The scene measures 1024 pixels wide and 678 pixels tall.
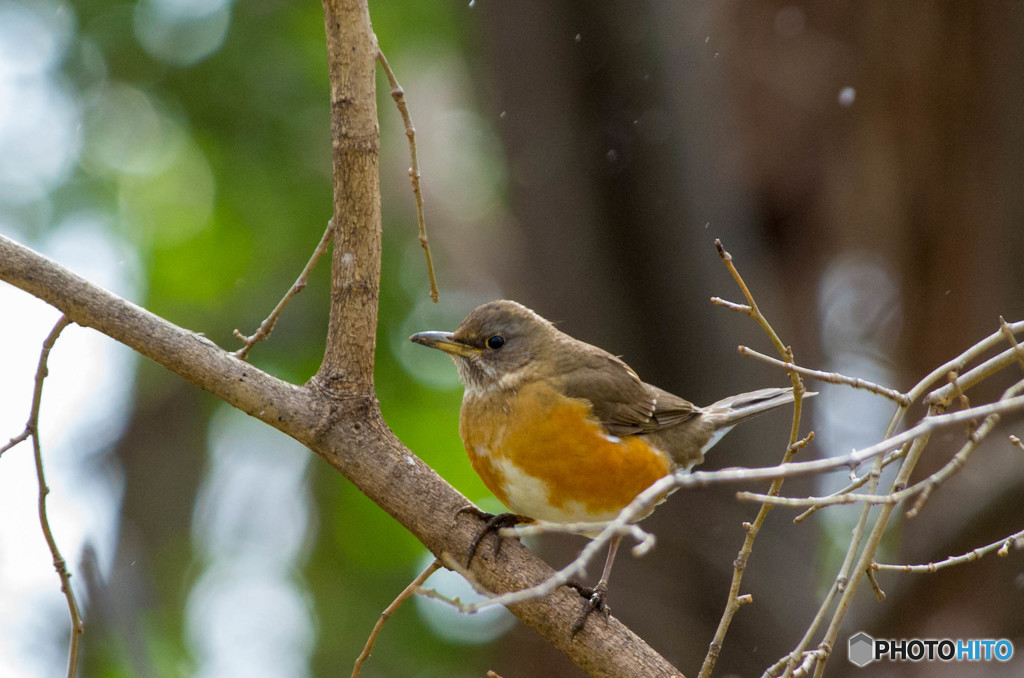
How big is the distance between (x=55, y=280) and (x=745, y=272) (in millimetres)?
5561

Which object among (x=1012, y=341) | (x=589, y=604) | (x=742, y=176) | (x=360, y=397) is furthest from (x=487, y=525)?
(x=742, y=176)

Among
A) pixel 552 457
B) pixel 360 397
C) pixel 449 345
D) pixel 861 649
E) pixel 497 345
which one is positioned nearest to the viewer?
pixel 360 397

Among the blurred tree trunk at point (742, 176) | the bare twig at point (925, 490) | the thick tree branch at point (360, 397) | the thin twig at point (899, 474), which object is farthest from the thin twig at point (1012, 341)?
the blurred tree trunk at point (742, 176)

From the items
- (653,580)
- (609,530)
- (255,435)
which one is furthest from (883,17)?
(609,530)

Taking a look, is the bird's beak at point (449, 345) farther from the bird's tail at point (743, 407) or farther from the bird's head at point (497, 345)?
the bird's tail at point (743, 407)

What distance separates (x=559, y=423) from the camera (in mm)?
3990

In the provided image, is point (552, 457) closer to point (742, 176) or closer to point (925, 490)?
point (925, 490)

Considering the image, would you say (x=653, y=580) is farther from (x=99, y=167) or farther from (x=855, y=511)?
(x=99, y=167)

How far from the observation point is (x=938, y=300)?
24.2ft

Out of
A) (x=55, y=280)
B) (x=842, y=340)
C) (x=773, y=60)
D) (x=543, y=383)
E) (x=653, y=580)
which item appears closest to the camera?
(x=55, y=280)

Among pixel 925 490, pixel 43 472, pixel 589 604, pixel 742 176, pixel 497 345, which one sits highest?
pixel 742 176

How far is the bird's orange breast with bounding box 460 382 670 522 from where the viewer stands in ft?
12.6

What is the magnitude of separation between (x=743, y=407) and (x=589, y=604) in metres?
2.03

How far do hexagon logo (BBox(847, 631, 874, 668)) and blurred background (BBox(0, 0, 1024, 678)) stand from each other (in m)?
0.59
